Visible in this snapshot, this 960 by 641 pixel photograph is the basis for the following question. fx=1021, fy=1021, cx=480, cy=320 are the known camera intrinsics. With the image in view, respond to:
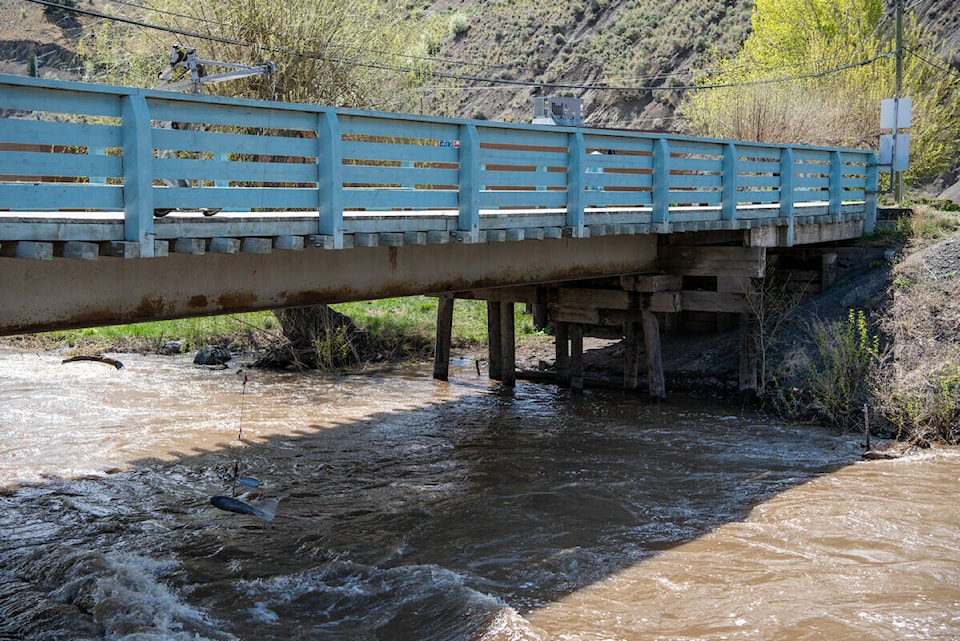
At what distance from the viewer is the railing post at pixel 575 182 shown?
10773 mm

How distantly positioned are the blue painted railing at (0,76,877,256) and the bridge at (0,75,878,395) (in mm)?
16

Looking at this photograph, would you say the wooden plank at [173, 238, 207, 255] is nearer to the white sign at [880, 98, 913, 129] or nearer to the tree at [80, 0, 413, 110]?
the tree at [80, 0, 413, 110]

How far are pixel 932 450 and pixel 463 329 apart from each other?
10058 millimetres

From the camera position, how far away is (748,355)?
14742mm

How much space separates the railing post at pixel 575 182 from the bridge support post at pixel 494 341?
5.38 meters

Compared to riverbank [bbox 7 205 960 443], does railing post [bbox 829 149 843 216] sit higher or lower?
higher

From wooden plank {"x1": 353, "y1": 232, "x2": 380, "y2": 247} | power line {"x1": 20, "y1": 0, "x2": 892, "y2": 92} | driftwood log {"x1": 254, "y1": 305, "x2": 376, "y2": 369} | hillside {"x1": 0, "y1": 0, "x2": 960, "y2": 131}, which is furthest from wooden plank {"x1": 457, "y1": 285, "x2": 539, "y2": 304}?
hillside {"x1": 0, "y1": 0, "x2": 960, "y2": 131}

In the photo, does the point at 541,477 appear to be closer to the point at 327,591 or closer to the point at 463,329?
the point at 327,591

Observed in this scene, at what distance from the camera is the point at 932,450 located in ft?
39.2

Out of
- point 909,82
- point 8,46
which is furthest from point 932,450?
point 8,46

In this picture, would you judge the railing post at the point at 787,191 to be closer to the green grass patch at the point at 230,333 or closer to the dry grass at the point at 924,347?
the dry grass at the point at 924,347

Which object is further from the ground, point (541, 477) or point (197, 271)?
point (197, 271)

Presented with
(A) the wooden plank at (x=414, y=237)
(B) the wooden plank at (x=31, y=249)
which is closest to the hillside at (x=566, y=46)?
(A) the wooden plank at (x=414, y=237)

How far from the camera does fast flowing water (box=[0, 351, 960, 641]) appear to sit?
23.6 ft
